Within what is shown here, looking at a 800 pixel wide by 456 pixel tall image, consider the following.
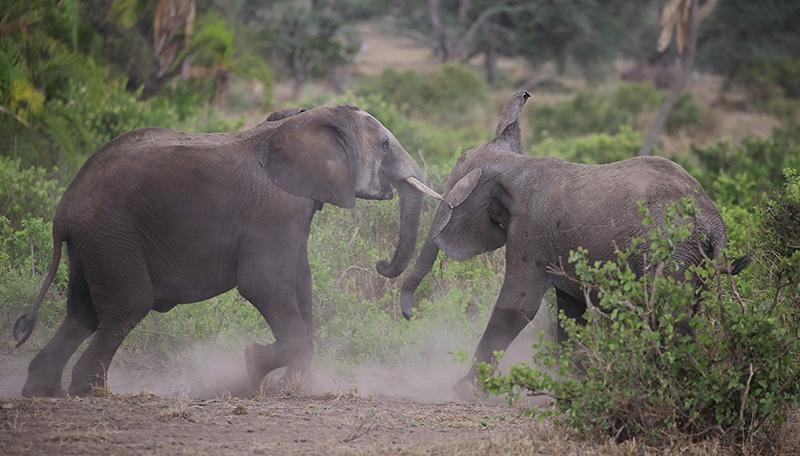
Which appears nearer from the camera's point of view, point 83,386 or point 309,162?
point 83,386

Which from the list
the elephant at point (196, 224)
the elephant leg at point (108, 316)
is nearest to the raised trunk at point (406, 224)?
the elephant at point (196, 224)

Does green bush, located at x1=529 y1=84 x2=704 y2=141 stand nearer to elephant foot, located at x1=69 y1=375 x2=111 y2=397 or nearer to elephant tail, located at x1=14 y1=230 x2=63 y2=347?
elephant tail, located at x1=14 y1=230 x2=63 y2=347

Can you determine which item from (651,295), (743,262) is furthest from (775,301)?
(743,262)

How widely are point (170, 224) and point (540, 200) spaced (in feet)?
7.62

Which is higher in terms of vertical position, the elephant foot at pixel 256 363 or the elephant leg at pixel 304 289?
the elephant leg at pixel 304 289

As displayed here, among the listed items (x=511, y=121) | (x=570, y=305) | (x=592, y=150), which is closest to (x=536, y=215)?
(x=570, y=305)

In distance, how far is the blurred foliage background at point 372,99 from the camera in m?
9.21

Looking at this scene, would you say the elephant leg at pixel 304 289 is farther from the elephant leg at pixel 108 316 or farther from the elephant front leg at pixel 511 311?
the elephant front leg at pixel 511 311

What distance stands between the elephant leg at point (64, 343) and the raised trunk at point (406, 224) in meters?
1.94

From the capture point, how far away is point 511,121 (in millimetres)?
8203

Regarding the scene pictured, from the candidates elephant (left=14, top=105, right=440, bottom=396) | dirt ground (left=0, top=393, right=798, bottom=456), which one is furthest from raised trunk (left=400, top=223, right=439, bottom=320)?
dirt ground (left=0, top=393, right=798, bottom=456)

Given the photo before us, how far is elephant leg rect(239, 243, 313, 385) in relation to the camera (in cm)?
739

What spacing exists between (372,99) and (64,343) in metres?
10.5

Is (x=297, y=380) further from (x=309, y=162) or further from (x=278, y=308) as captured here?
(x=309, y=162)
